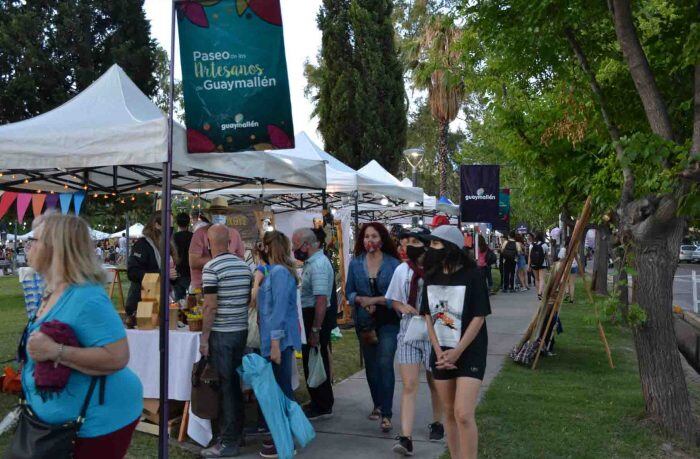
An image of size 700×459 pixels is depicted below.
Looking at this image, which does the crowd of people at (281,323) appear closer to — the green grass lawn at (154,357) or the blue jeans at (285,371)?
the blue jeans at (285,371)

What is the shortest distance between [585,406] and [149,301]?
457 cm

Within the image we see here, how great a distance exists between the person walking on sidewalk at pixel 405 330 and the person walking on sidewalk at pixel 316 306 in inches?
31.7

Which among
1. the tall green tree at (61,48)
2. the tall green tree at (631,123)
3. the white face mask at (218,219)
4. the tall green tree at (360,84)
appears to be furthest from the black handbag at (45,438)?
the tall green tree at (360,84)

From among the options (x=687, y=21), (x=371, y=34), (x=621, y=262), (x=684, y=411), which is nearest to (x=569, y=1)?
(x=687, y=21)

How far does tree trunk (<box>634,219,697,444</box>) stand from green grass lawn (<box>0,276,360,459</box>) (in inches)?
138

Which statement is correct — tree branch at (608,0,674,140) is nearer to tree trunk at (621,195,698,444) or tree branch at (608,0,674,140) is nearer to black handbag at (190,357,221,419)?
tree trunk at (621,195,698,444)

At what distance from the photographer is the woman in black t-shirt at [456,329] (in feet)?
14.5

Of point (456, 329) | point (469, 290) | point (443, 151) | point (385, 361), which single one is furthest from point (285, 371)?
point (443, 151)

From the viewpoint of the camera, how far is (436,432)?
19.2 ft

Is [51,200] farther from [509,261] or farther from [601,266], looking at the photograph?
[509,261]

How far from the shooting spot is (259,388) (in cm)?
521

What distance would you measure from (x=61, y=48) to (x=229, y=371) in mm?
20674

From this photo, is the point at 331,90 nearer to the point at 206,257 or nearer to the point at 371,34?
the point at 371,34

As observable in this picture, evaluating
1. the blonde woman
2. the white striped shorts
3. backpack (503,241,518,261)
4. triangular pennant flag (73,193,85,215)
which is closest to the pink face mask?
the blonde woman
